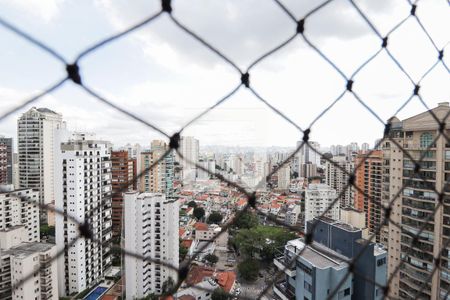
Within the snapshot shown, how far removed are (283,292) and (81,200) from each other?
10.1 feet

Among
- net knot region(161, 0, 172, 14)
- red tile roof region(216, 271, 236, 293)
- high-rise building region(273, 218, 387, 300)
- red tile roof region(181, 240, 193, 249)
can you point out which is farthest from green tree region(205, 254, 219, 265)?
net knot region(161, 0, 172, 14)

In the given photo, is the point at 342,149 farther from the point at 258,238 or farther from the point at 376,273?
the point at 376,273

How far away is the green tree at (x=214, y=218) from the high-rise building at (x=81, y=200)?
379 cm

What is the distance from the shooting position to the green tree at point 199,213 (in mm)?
9102

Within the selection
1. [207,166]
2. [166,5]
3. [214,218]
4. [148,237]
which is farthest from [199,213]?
[166,5]

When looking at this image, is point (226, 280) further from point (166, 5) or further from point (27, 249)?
point (166, 5)

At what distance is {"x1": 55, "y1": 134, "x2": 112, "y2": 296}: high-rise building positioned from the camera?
437 cm

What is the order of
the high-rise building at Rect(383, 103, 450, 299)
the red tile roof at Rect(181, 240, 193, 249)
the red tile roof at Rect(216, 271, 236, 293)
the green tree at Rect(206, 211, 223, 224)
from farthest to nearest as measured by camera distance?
the green tree at Rect(206, 211, 223, 224)
the red tile roof at Rect(181, 240, 193, 249)
the red tile roof at Rect(216, 271, 236, 293)
the high-rise building at Rect(383, 103, 450, 299)

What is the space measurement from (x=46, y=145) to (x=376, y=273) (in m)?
6.04

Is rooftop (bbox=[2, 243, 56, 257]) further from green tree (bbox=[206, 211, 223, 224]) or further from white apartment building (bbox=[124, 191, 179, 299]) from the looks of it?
green tree (bbox=[206, 211, 223, 224])

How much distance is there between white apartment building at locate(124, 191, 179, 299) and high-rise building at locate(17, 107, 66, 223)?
7.05 feet

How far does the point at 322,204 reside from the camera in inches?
293

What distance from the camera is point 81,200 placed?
4445 mm

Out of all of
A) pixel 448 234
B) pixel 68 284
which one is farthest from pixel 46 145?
pixel 448 234
